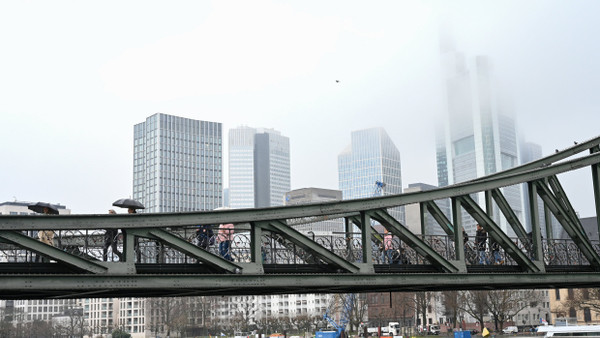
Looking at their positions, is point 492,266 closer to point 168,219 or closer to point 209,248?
point 209,248

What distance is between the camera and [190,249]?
65.0ft

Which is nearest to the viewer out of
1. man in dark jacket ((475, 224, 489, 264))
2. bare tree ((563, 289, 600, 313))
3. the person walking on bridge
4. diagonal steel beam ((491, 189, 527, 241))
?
the person walking on bridge

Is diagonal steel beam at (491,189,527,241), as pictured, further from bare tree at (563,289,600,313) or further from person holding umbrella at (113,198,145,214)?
bare tree at (563,289,600,313)

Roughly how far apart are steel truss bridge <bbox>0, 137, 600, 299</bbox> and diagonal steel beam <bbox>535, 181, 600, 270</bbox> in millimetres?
44

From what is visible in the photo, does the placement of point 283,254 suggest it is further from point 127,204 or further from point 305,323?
point 305,323

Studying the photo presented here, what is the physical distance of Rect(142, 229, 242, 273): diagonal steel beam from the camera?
19.5m

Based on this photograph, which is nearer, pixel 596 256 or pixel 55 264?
pixel 55 264

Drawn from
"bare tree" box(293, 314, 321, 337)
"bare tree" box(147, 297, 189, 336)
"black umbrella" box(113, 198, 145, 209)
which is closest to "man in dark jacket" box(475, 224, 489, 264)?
"black umbrella" box(113, 198, 145, 209)

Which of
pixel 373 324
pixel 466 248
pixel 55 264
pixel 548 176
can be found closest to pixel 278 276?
pixel 55 264

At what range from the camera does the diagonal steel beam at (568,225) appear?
1034 inches

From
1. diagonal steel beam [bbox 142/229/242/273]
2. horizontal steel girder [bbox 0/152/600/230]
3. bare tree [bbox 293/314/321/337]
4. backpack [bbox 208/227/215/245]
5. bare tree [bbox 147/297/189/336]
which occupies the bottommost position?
bare tree [bbox 293/314/321/337]

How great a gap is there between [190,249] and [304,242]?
3.54 metres

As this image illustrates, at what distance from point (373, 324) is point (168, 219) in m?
131

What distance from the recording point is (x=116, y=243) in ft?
67.4
